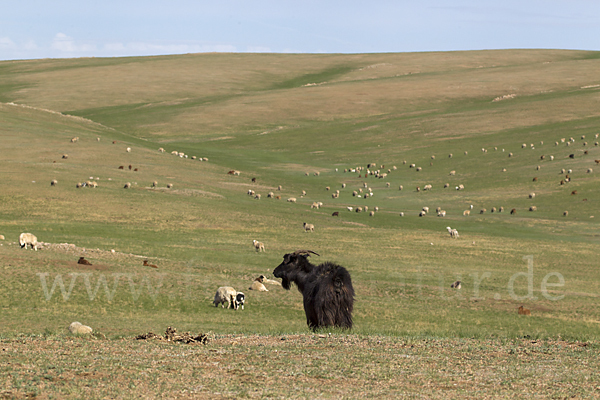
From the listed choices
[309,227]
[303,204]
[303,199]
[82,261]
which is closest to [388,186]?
[303,199]

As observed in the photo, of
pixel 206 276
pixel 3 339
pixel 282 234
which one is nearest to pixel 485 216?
pixel 282 234

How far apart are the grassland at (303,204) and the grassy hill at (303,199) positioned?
206 mm

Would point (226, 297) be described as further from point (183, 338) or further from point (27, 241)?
point (27, 241)

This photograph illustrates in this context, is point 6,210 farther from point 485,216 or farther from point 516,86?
point 516,86

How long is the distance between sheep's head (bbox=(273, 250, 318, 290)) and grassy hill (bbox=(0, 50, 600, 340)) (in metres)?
1.75

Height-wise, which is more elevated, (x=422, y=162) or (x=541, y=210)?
(x=422, y=162)

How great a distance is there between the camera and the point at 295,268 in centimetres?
1780

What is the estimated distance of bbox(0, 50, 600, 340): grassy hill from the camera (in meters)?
25.3

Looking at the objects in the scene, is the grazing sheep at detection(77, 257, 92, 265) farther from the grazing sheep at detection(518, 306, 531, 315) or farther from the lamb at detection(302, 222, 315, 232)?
the lamb at detection(302, 222, 315, 232)

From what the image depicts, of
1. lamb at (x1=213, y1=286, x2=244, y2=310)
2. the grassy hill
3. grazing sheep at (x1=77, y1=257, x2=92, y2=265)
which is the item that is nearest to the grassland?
the grassy hill

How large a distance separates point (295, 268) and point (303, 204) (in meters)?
45.5

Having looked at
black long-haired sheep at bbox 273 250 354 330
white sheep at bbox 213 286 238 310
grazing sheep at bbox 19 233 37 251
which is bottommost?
white sheep at bbox 213 286 238 310

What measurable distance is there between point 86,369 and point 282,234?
35.2m

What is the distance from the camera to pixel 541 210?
6359 centimetres
